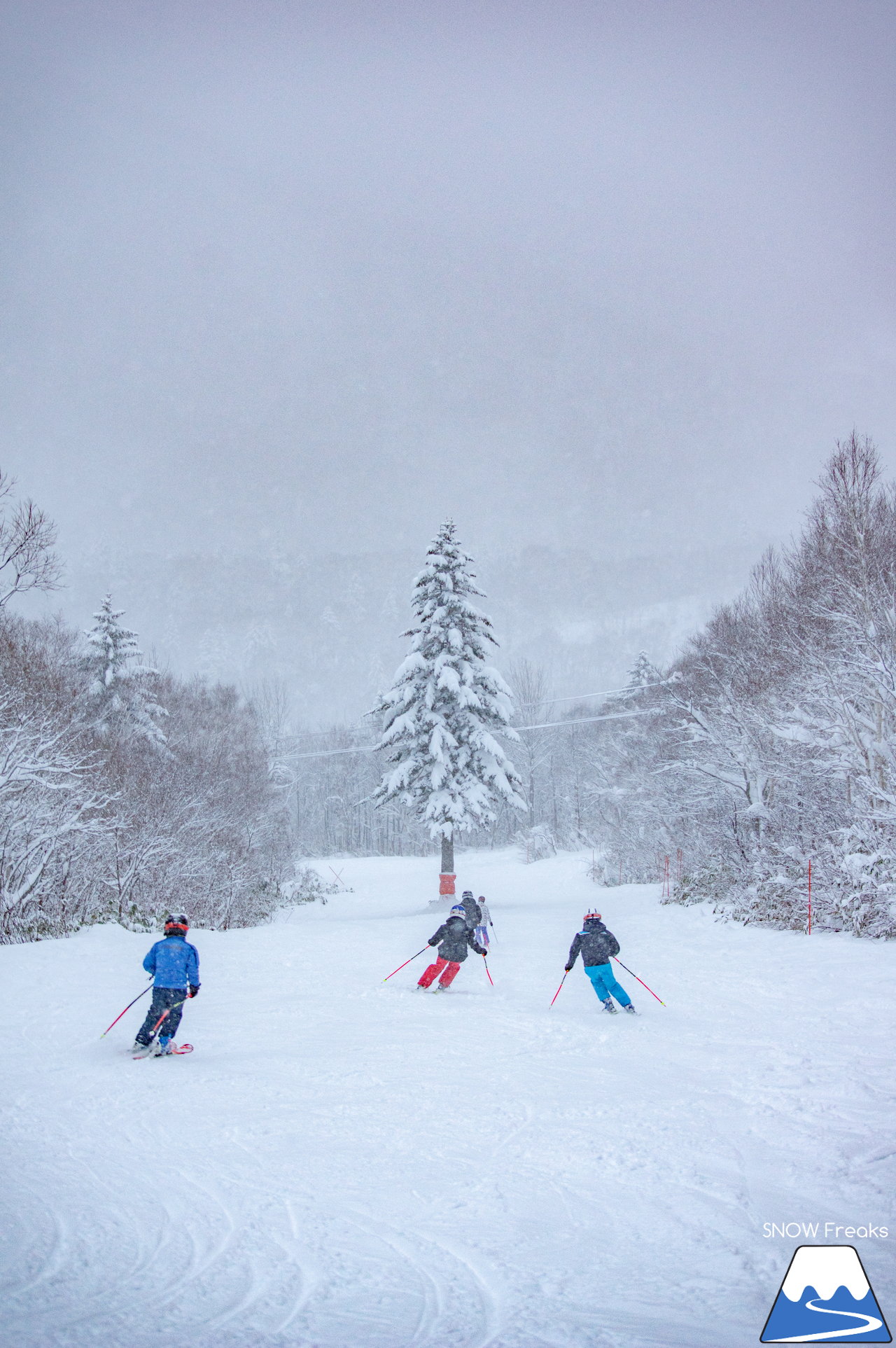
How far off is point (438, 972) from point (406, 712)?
15457mm

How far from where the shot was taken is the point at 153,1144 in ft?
16.6

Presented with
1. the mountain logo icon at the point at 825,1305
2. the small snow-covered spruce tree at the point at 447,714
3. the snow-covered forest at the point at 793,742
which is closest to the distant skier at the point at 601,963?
the mountain logo icon at the point at 825,1305

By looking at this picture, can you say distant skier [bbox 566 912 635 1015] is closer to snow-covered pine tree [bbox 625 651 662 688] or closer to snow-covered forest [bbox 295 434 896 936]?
snow-covered forest [bbox 295 434 896 936]

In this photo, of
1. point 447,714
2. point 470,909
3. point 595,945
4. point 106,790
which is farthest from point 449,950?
point 447,714

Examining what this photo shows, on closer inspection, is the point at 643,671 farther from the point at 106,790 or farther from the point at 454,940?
the point at 454,940

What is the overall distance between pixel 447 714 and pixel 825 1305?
77.9 feet

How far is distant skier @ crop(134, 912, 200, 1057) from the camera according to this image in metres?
7.57

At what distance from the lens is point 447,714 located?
88.1 ft

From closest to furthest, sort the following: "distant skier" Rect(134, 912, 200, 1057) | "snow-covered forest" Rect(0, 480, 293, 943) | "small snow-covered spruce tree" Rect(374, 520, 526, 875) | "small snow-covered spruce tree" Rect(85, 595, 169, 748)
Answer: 1. "distant skier" Rect(134, 912, 200, 1057)
2. "snow-covered forest" Rect(0, 480, 293, 943)
3. "small snow-covered spruce tree" Rect(374, 520, 526, 875)
4. "small snow-covered spruce tree" Rect(85, 595, 169, 748)

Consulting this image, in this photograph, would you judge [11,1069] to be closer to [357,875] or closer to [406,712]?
[406,712]

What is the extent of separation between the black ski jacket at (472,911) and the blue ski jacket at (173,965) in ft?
25.2

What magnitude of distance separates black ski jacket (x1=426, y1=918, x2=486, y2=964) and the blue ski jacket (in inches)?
166

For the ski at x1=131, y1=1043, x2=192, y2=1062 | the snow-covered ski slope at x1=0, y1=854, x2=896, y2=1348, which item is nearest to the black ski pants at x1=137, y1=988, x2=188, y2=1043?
the ski at x1=131, y1=1043, x2=192, y2=1062

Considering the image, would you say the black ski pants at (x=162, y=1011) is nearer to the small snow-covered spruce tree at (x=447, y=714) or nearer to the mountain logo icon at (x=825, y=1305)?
the mountain logo icon at (x=825, y=1305)
